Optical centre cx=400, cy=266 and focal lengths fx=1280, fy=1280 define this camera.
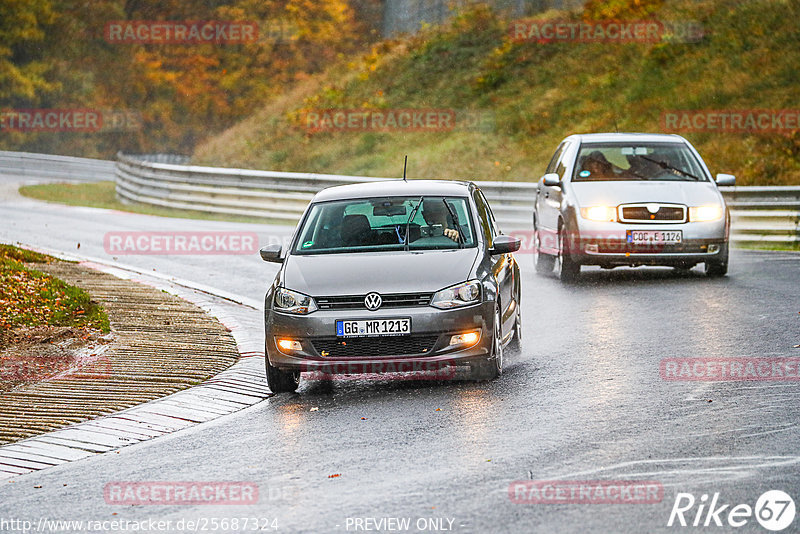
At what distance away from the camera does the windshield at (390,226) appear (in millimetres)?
10547

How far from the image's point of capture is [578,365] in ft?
34.6

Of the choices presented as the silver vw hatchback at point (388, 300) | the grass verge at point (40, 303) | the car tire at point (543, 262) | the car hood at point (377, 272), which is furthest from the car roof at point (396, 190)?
the car tire at point (543, 262)

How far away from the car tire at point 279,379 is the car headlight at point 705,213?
7457 millimetres

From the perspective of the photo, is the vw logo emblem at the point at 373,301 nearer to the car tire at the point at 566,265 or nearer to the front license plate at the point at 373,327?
the front license plate at the point at 373,327

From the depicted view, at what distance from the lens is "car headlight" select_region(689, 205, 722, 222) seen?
51.8 feet

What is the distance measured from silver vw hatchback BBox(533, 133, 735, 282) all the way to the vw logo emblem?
22.5 feet

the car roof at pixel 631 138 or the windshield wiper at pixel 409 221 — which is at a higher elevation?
the car roof at pixel 631 138

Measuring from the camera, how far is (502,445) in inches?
302

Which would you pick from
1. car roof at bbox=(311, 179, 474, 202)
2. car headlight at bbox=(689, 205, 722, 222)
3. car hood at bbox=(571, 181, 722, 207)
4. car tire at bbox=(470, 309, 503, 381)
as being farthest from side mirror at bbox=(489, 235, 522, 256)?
car headlight at bbox=(689, 205, 722, 222)

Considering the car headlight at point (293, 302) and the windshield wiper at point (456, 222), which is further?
the windshield wiper at point (456, 222)

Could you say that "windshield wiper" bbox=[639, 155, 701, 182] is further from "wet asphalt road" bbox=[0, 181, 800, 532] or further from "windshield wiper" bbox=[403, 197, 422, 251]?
"windshield wiper" bbox=[403, 197, 422, 251]

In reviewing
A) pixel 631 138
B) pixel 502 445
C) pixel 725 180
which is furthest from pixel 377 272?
pixel 631 138

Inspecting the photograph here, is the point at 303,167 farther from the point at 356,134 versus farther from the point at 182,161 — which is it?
the point at 182,161

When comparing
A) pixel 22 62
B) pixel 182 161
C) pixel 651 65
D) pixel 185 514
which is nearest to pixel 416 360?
pixel 185 514
